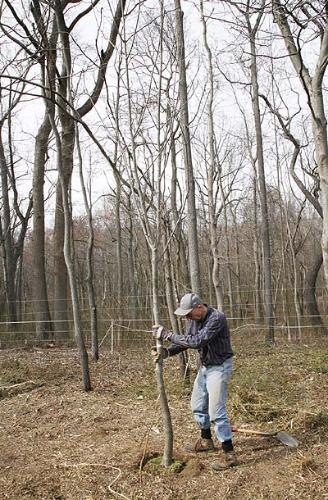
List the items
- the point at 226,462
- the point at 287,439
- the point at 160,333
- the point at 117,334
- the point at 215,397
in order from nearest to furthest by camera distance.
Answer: the point at 160,333, the point at 226,462, the point at 215,397, the point at 287,439, the point at 117,334

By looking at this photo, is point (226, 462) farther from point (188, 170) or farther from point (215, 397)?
point (188, 170)

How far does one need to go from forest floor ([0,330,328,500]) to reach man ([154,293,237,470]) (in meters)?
0.21

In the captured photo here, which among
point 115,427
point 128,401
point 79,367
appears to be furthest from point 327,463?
point 79,367

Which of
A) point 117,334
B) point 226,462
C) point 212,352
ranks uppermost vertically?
point 212,352

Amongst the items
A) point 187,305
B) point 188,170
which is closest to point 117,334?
point 188,170

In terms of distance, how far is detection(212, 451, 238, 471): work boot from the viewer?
3.95 m

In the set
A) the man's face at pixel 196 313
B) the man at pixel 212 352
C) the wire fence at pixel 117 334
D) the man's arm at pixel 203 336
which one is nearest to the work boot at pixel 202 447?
the man at pixel 212 352

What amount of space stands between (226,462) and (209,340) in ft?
3.24

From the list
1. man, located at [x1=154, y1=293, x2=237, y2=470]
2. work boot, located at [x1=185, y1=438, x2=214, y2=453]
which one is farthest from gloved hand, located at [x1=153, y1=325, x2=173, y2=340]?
work boot, located at [x1=185, y1=438, x2=214, y2=453]

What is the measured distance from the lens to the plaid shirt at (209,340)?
4.08 meters

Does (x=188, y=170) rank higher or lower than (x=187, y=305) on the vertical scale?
higher

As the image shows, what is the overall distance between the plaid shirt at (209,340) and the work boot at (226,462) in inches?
29.4

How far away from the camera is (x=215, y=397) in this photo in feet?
13.7

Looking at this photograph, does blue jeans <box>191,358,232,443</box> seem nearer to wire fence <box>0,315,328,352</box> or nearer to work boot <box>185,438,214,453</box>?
work boot <box>185,438,214,453</box>
